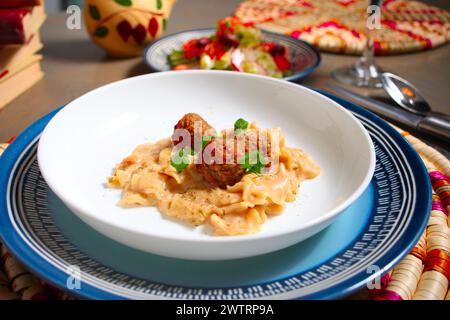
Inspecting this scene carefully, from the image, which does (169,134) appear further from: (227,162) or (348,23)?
(348,23)

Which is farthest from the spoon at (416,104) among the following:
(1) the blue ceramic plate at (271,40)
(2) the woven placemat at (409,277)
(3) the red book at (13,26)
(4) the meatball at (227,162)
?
(3) the red book at (13,26)

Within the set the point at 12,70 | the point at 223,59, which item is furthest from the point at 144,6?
the point at 12,70

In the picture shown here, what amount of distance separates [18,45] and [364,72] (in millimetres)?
2221

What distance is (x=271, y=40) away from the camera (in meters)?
3.55

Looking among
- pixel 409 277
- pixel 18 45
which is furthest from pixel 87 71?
pixel 409 277

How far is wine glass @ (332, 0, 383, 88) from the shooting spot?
3.23 metres

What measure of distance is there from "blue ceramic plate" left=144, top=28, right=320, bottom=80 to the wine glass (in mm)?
238

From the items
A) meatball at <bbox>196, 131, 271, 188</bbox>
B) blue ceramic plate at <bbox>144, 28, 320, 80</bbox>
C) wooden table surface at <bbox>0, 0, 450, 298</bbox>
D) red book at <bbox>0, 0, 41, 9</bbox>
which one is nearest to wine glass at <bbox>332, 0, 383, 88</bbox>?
wooden table surface at <bbox>0, 0, 450, 298</bbox>

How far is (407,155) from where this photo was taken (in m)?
1.77

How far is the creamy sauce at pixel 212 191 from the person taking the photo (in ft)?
5.07

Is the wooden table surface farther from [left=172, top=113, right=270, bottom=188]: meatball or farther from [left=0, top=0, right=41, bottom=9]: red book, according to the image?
[left=172, top=113, right=270, bottom=188]: meatball

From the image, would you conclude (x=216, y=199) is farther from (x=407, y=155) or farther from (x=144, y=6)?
(x=144, y=6)

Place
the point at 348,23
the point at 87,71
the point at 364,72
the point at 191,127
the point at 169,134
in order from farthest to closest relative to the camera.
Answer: the point at 348,23 → the point at 87,71 → the point at 364,72 → the point at 169,134 → the point at 191,127

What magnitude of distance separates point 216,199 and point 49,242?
21.7 inches
